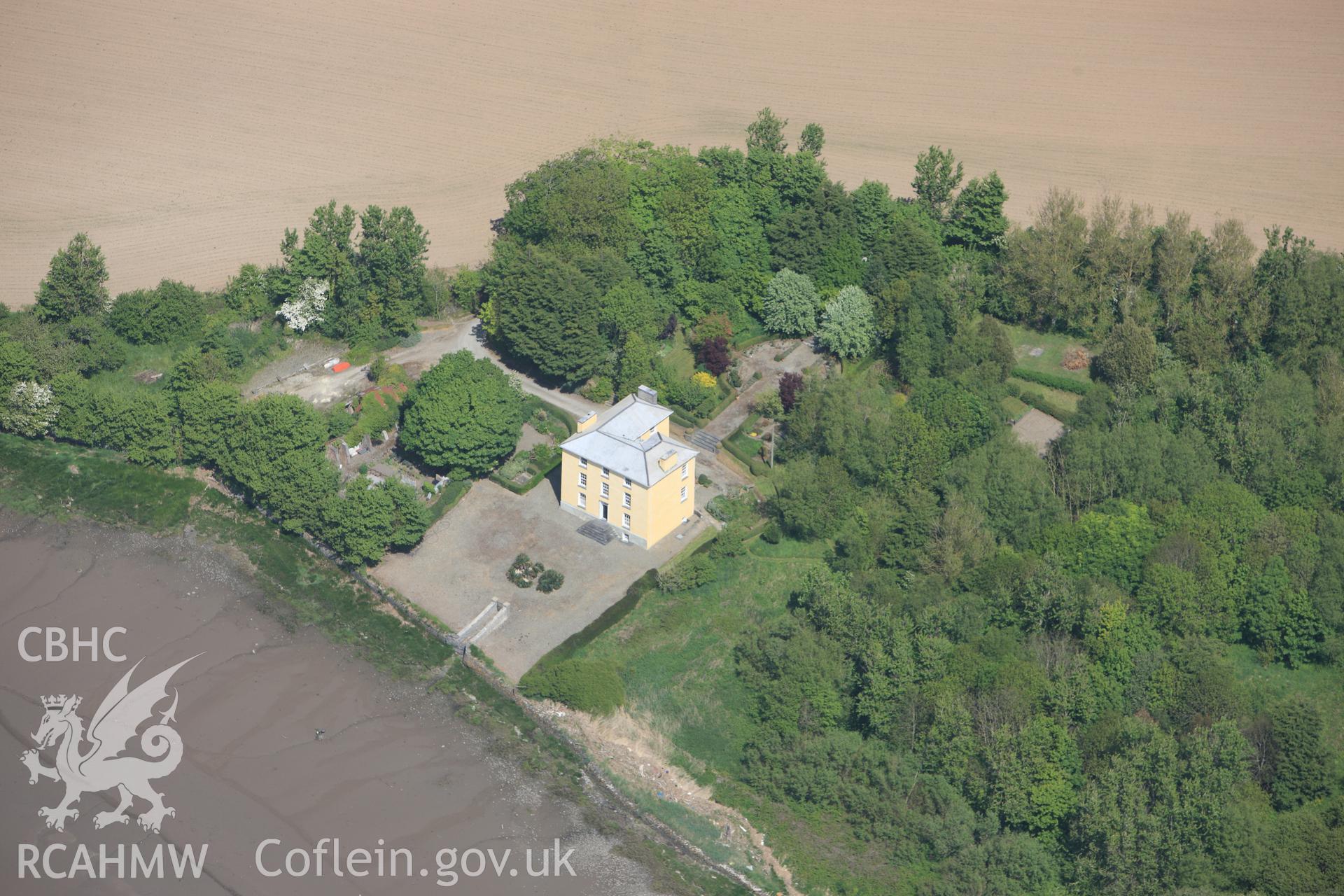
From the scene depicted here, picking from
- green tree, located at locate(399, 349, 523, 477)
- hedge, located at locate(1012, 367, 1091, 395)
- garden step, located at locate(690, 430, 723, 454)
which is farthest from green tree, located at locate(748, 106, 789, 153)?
green tree, located at locate(399, 349, 523, 477)

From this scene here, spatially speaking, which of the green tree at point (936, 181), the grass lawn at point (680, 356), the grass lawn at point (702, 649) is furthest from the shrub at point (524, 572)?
the green tree at point (936, 181)

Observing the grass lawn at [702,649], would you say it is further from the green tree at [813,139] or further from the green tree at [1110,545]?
the green tree at [813,139]

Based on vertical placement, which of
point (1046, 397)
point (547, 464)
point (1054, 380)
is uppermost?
point (1054, 380)

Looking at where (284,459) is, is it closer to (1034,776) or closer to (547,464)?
(547,464)

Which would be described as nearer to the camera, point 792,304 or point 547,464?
point 547,464

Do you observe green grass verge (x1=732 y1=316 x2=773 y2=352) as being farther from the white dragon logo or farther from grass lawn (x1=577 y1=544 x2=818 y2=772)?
the white dragon logo

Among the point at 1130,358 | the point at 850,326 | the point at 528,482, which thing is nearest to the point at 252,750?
the point at 528,482
